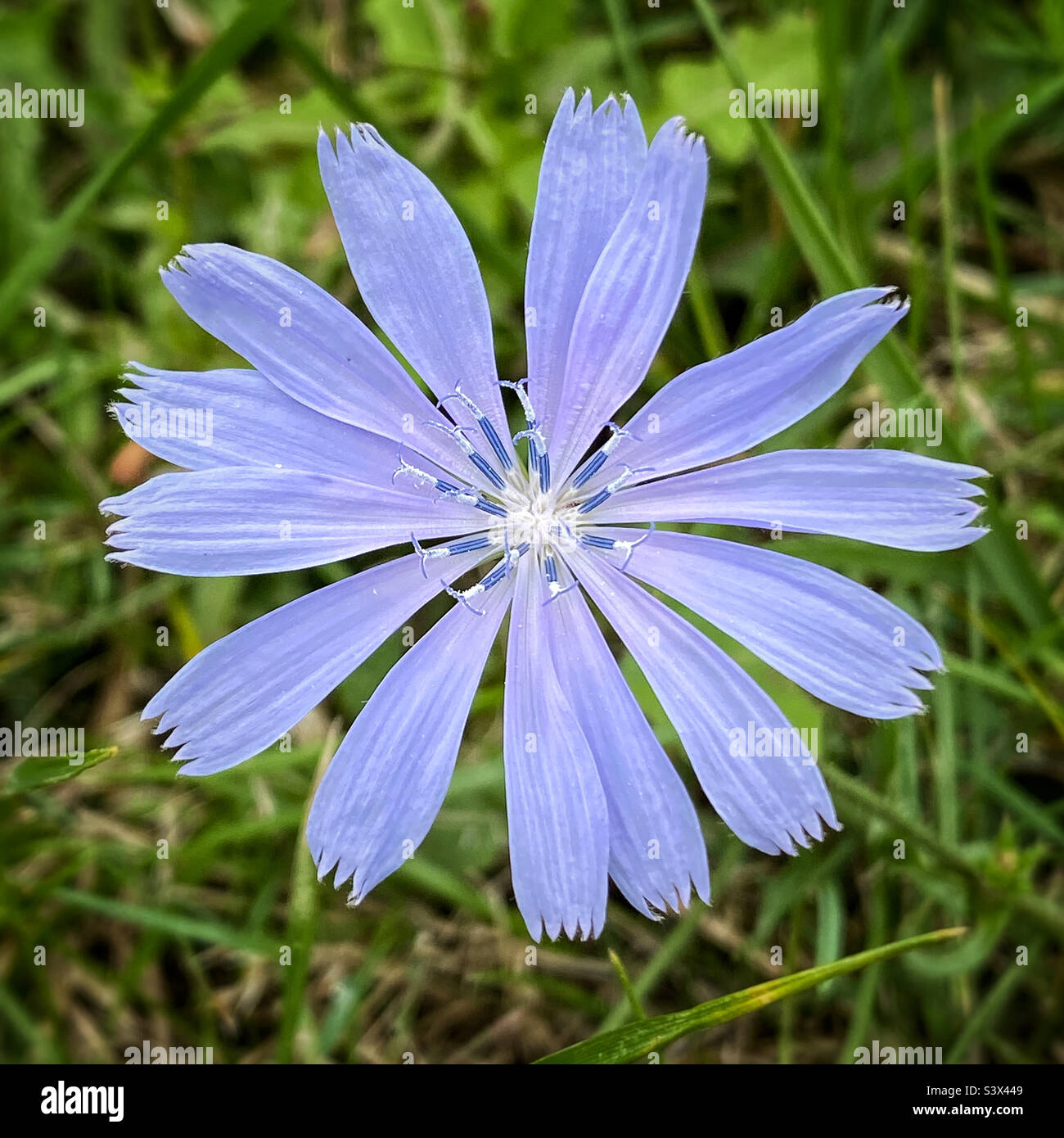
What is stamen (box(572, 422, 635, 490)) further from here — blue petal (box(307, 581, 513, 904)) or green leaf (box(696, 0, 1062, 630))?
green leaf (box(696, 0, 1062, 630))

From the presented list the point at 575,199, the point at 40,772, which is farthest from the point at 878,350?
the point at 40,772

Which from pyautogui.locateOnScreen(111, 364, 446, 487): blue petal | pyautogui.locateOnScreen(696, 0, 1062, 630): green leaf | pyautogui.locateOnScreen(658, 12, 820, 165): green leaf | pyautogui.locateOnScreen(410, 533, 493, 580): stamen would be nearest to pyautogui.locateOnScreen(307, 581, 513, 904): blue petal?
pyautogui.locateOnScreen(410, 533, 493, 580): stamen

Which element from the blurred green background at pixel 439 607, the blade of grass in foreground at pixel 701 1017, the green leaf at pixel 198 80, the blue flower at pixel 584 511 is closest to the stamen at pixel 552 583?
the blue flower at pixel 584 511

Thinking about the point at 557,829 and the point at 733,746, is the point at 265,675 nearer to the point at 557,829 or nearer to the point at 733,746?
the point at 557,829

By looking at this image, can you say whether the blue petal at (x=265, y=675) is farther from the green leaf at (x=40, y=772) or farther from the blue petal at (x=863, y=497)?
the blue petal at (x=863, y=497)

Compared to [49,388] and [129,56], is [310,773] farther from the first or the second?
[129,56]

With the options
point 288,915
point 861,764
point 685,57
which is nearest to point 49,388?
point 288,915

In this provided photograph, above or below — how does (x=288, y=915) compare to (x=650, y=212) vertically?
below
